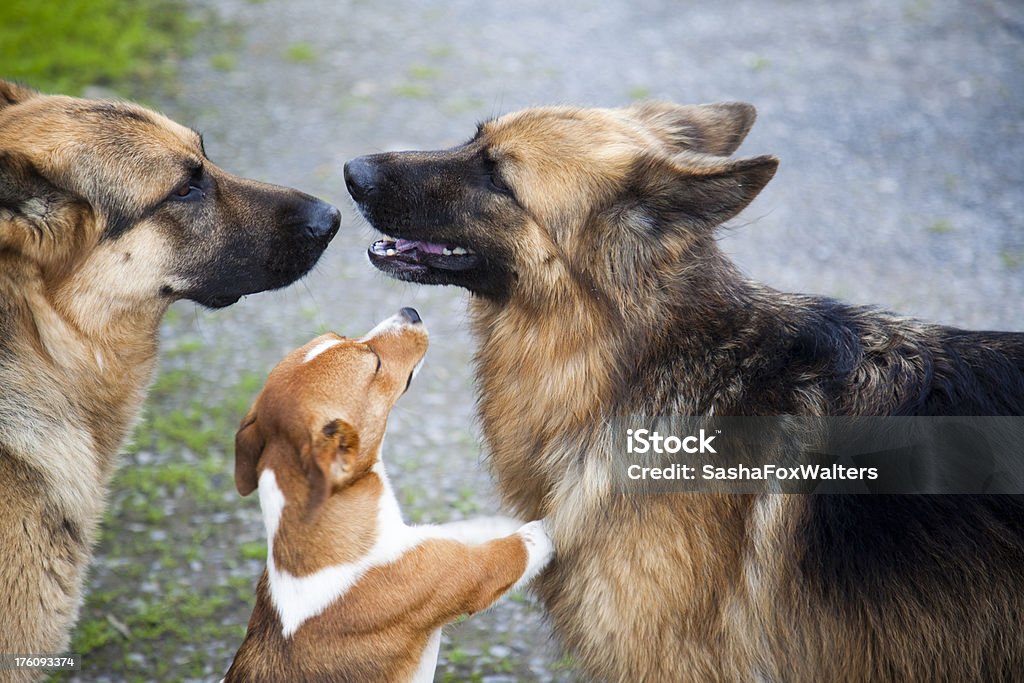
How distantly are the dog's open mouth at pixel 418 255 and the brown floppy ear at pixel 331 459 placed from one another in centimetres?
78

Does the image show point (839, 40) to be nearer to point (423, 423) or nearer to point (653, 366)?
point (423, 423)

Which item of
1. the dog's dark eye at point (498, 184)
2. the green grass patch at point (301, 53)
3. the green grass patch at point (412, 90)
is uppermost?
the dog's dark eye at point (498, 184)

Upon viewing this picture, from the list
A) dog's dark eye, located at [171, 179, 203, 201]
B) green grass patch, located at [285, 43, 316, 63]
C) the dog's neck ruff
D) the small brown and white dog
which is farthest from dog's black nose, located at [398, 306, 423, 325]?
green grass patch, located at [285, 43, 316, 63]

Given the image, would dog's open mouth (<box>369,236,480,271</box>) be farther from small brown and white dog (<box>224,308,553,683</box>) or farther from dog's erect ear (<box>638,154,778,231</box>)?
dog's erect ear (<box>638,154,778,231</box>)

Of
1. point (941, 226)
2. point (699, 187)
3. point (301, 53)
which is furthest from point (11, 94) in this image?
point (301, 53)

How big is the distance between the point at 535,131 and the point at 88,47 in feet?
27.9

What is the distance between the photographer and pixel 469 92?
9523 mm

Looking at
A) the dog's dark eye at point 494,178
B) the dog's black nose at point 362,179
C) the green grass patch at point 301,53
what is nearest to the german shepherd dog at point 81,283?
the dog's black nose at point 362,179

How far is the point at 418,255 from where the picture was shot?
378 cm

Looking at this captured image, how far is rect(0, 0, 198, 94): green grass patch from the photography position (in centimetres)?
963

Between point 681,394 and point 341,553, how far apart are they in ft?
4.46

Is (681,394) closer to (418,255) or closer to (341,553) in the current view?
(418,255)

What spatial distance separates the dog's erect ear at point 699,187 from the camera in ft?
9.77

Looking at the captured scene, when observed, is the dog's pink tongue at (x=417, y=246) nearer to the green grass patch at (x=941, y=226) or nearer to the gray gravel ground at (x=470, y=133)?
the gray gravel ground at (x=470, y=133)
